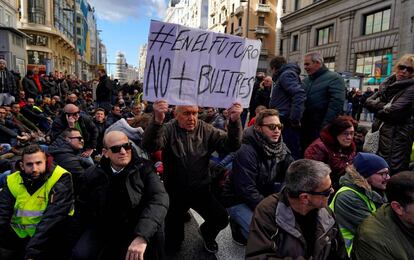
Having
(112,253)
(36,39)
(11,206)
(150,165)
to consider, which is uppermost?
(36,39)

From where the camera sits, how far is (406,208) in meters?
1.93

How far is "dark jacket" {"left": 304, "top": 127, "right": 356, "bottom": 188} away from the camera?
3.42 m

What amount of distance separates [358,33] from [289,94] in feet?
81.2

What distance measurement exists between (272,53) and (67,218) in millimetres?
49385

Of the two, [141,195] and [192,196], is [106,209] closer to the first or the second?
[141,195]

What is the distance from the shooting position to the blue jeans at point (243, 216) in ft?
10.3

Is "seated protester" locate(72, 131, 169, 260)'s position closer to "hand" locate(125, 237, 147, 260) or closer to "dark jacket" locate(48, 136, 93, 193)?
"hand" locate(125, 237, 147, 260)

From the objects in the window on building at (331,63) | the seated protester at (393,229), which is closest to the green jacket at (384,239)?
the seated protester at (393,229)

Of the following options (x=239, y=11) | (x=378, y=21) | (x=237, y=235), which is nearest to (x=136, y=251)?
(x=237, y=235)

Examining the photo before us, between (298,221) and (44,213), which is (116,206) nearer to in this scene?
(44,213)

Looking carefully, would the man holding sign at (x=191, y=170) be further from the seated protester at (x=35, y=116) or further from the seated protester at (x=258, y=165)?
the seated protester at (x=35, y=116)

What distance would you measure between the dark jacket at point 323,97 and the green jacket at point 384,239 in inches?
99.0

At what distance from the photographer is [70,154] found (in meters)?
3.87

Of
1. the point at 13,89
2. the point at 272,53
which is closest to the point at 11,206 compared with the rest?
the point at 13,89
